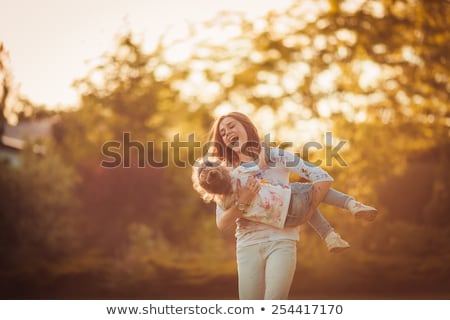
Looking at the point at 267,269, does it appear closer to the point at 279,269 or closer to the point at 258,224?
the point at 279,269

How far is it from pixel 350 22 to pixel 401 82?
1.49 m

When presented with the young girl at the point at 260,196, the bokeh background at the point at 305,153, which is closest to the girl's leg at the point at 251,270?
the young girl at the point at 260,196

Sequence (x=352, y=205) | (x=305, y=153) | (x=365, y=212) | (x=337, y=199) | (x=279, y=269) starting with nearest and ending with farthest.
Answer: (x=279, y=269)
(x=365, y=212)
(x=352, y=205)
(x=337, y=199)
(x=305, y=153)

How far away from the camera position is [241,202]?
312cm

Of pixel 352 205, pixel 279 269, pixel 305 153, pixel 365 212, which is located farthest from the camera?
pixel 305 153

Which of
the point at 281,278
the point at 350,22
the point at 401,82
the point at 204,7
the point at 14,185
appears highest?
the point at 204,7

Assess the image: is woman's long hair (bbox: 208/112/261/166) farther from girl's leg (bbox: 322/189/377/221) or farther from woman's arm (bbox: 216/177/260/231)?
girl's leg (bbox: 322/189/377/221)

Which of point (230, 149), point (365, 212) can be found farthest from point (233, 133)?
point (365, 212)

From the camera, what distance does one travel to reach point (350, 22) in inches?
459

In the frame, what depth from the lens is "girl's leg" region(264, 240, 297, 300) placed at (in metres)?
3.11

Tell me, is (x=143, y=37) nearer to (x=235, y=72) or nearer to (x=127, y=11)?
(x=127, y=11)

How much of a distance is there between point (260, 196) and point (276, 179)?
16cm

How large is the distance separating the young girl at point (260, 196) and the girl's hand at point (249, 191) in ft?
0.04
